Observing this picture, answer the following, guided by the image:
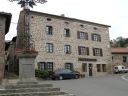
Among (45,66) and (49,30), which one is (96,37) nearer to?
(49,30)

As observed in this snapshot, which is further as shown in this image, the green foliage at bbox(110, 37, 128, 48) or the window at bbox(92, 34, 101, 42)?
the green foliage at bbox(110, 37, 128, 48)

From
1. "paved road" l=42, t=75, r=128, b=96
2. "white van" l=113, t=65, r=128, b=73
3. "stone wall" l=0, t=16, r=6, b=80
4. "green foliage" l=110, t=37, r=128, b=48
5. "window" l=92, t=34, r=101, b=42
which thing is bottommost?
"paved road" l=42, t=75, r=128, b=96

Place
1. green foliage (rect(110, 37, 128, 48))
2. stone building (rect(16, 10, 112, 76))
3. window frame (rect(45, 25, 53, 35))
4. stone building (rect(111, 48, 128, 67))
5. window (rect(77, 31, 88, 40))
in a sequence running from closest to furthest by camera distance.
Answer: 1. stone building (rect(16, 10, 112, 76))
2. window frame (rect(45, 25, 53, 35))
3. window (rect(77, 31, 88, 40))
4. stone building (rect(111, 48, 128, 67))
5. green foliage (rect(110, 37, 128, 48))

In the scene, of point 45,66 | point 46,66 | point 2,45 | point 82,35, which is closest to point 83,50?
point 82,35

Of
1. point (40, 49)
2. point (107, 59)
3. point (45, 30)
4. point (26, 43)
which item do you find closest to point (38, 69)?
point (40, 49)

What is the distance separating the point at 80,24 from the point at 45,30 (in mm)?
7131

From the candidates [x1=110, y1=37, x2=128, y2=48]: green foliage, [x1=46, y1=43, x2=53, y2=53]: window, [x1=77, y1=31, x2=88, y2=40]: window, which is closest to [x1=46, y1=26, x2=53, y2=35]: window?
[x1=46, y1=43, x2=53, y2=53]: window

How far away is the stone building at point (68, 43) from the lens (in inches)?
1617

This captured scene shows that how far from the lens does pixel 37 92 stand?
1423 cm

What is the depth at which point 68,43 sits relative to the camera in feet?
145

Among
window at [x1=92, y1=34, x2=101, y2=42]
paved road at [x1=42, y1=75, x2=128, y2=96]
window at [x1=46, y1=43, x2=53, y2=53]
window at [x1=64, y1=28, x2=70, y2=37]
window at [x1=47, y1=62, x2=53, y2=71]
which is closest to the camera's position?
paved road at [x1=42, y1=75, x2=128, y2=96]

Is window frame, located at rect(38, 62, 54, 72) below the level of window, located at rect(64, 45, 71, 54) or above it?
below

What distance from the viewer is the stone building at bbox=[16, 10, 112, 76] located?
4106cm

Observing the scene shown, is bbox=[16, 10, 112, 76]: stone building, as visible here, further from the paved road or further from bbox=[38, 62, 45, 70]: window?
the paved road
